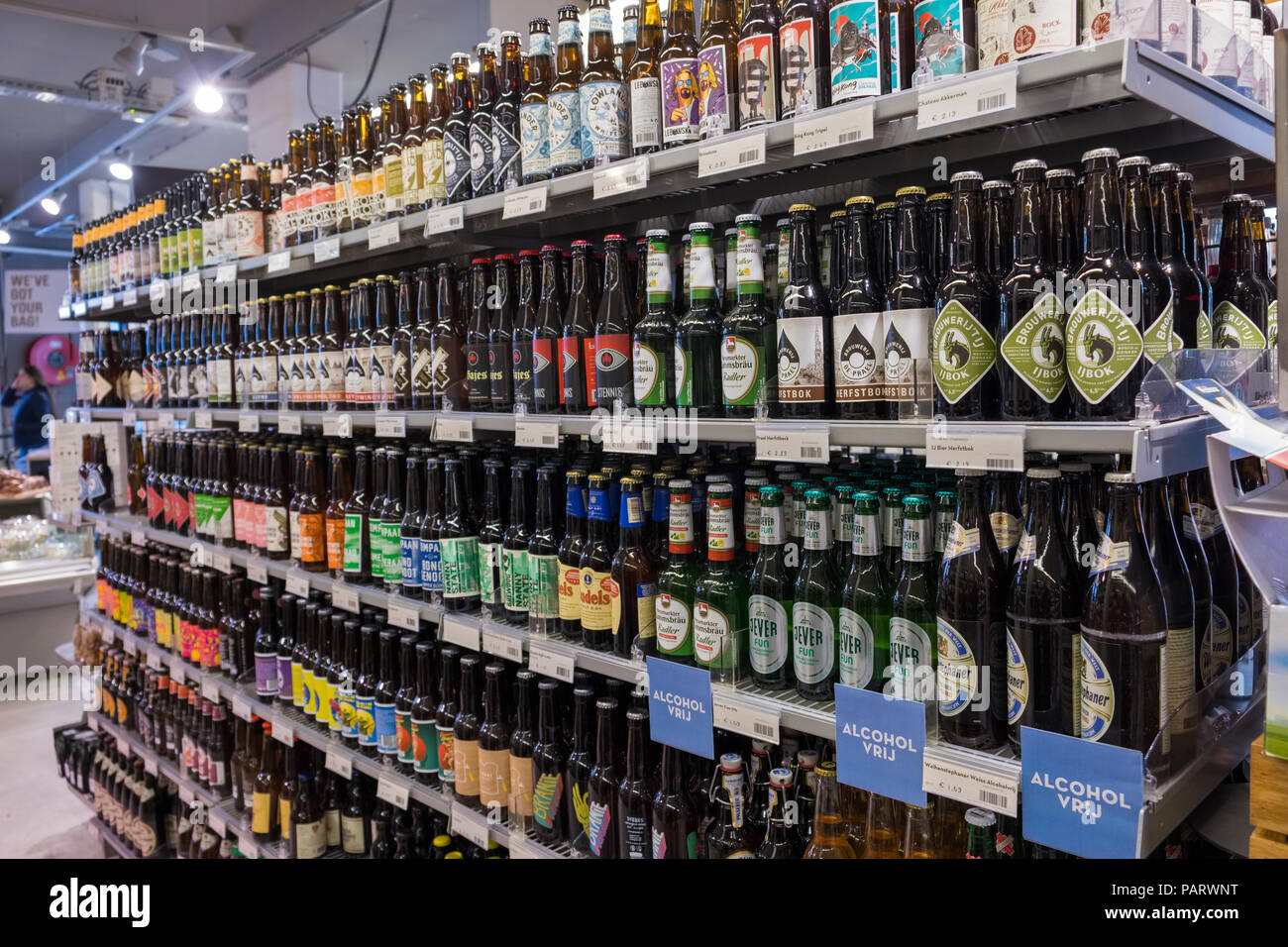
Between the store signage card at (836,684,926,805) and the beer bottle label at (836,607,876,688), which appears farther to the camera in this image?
the beer bottle label at (836,607,876,688)

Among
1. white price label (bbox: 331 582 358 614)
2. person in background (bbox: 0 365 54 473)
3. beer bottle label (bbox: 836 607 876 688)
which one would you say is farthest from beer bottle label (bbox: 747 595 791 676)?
person in background (bbox: 0 365 54 473)

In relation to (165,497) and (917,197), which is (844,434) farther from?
(165,497)

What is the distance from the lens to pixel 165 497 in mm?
3762

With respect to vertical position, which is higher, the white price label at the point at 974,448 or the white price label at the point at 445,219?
the white price label at the point at 445,219

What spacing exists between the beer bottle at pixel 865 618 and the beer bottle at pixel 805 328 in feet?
0.67

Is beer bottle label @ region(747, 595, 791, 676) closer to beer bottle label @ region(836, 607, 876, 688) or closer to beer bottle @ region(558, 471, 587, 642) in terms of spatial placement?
beer bottle label @ region(836, 607, 876, 688)

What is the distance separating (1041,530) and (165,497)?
3576mm

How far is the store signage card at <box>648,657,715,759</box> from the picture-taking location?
1.74m

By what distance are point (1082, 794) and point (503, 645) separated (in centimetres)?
131

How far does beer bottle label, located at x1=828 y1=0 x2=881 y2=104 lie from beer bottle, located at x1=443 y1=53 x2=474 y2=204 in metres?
1.08

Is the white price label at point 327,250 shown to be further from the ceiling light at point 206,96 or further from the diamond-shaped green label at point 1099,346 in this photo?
the ceiling light at point 206,96

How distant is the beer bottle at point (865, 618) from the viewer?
5.05ft

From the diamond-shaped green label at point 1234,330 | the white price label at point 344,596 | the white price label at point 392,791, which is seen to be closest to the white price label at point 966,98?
the diamond-shaped green label at point 1234,330

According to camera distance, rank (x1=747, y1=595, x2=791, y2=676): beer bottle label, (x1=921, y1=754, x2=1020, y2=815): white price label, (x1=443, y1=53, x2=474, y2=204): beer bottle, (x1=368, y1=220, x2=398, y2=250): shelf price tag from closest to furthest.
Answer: (x1=921, y1=754, x2=1020, y2=815): white price label
(x1=747, y1=595, x2=791, y2=676): beer bottle label
(x1=443, y1=53, x2=474, y2=204): beer bottle
(x1=368, y1=220, x2=398, y2=250): shelf price tag
